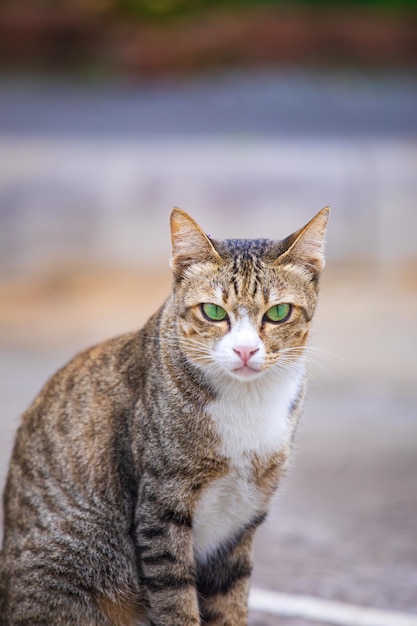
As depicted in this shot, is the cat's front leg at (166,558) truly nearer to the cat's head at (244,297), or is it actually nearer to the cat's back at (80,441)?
the cat's back at (80,441)

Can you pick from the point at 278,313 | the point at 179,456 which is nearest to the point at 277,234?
the point at 278,313

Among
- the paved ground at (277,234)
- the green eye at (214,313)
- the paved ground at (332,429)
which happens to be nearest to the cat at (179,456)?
the green eye at (214,313)

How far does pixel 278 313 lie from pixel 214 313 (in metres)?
0.19

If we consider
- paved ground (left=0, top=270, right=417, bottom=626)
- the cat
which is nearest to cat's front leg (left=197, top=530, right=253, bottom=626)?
the cat

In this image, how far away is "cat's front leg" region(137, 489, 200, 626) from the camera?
3.39 metres

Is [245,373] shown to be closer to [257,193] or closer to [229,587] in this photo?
[229,587]

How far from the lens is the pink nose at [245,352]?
10.8 ft

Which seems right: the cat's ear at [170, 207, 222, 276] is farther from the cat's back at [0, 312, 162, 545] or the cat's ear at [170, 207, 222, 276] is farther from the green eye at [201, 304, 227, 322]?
the cat's back at [0, 312, 162, 545]

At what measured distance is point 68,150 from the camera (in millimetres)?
12039

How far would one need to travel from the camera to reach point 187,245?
351cm

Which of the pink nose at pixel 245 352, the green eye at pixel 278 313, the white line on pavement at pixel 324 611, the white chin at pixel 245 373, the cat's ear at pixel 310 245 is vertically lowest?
the white line on pavement at pixel 324 611

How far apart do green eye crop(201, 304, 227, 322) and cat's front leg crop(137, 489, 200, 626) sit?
55 centimetres

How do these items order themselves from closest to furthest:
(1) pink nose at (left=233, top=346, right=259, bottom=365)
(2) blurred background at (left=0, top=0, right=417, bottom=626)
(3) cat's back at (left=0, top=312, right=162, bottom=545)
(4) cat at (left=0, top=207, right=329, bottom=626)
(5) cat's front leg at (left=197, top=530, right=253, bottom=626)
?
(1) pink nose at (left=233, top=346, right=259, bottom=365) < (4) cat at (left=0, top=207, right=329, bottom=626) < (3) cat's back at (left=0, top=312, right=162, bottom=545) < (5) cat's front leg at (left=197, top=530, right=253, bottom=626) < (2) blurred background at (left=0, top=0, right=417, bottom=626)

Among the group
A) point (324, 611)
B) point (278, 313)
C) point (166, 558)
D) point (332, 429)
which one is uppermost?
point (278, 313)
